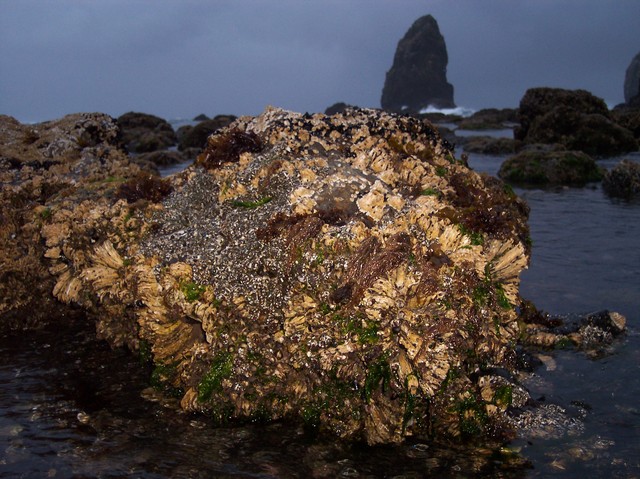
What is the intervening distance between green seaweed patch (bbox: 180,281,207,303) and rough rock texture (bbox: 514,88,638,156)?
24.6 meters

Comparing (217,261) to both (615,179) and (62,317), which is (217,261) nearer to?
(62,317)

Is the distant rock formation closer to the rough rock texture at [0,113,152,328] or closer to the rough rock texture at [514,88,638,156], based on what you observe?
the rough rock texture at [514,88,638,156]

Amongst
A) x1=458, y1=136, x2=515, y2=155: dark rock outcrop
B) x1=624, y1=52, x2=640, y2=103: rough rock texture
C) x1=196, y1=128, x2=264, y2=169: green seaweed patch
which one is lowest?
x1=196, y1=128, x2=264, y2=169: green seaweed patch

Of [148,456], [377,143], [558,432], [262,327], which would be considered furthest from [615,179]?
[148,456]

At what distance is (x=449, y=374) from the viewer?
13.9 feet

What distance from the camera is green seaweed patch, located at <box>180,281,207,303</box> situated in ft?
16.1

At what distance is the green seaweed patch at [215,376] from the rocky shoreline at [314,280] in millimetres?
12

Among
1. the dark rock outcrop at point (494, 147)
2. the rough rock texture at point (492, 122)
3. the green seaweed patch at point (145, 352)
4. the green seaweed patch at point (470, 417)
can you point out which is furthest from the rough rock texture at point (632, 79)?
the green seaweed patch at point (145, 352)

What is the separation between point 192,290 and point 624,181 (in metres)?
15.0

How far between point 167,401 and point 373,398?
1.90 meters

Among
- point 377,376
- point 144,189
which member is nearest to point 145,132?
point 144,189

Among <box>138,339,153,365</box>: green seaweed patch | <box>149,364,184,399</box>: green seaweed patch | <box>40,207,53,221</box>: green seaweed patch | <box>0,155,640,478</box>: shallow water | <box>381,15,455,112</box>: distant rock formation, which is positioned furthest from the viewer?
<box>381,15,455,112</box>: distant rock formation

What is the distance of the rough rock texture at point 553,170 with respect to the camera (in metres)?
18.2

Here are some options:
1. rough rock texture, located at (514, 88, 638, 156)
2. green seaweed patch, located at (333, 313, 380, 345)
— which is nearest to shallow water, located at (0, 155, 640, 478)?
green seaweed patch, located at (333, 313, 380, 345)
